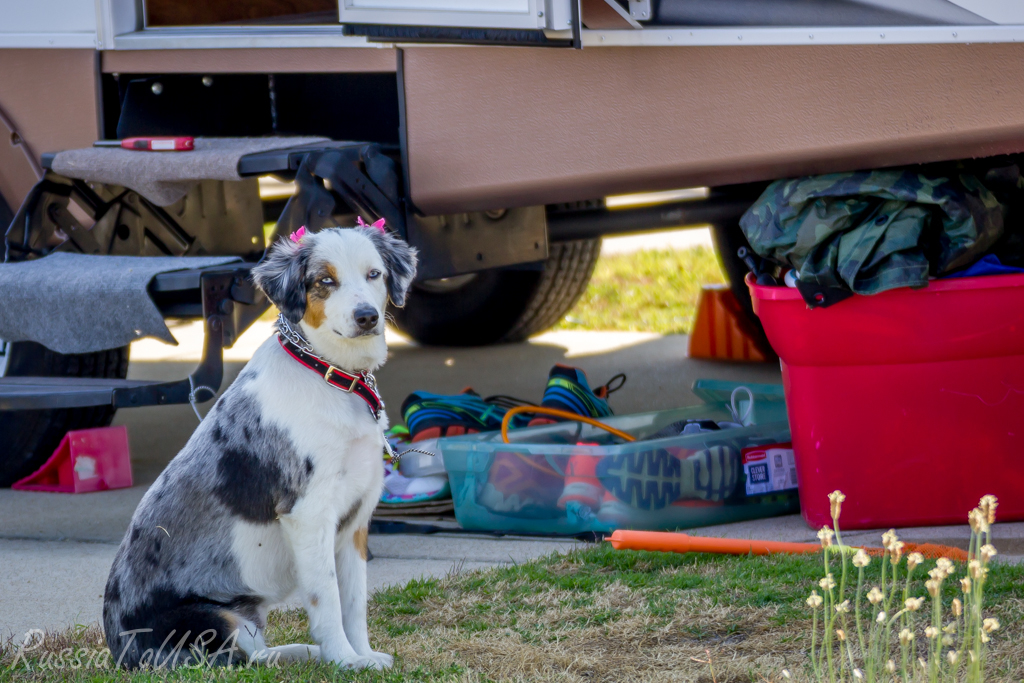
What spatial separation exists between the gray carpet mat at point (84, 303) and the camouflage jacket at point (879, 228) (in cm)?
180

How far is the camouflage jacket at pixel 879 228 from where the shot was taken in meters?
3.15

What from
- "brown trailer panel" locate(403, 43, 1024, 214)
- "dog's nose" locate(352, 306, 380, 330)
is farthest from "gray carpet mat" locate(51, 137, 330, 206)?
"dog's nose" locate(352, 306, 380, 330)

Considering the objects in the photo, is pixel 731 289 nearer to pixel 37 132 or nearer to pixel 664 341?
pixel 664 341

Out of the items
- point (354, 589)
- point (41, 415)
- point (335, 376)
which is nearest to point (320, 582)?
point (354, 589)

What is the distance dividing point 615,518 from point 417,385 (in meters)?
2.48

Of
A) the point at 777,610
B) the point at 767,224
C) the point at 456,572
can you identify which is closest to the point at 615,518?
the point at 456,572

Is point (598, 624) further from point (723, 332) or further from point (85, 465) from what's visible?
point (723, 332)

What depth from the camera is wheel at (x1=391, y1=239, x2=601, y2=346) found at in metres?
6.34

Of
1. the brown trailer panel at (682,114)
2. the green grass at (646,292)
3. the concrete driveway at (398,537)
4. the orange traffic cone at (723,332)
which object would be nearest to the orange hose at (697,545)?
the concrete driveway at (398,537)

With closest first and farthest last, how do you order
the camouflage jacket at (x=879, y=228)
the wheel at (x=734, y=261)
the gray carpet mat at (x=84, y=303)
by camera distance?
the camouflage jacket at (x=879, y=228) → the gray carpet mat at (x=84, y=303) → the wheel at (x=734, y=261)

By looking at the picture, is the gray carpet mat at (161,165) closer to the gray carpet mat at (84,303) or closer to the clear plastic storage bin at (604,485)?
the gray carpet mat at (84,303)

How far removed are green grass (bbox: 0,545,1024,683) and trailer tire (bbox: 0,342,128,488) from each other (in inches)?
62.4

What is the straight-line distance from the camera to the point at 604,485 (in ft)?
11.5

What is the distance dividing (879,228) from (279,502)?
6.02ft
